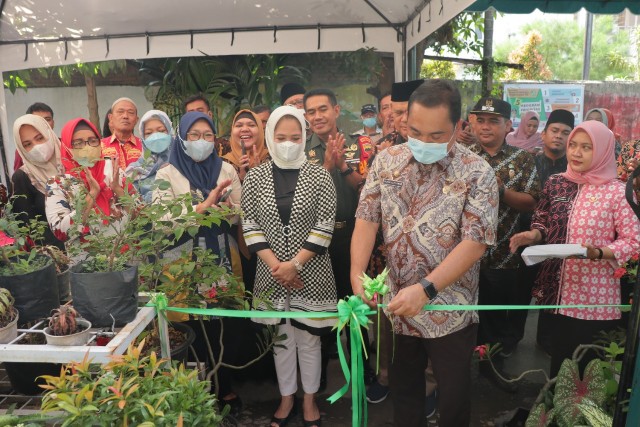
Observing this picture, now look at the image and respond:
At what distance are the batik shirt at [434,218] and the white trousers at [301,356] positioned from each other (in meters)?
0.73

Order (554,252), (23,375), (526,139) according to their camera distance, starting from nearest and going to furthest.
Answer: (554,252) < (23,375) < (526,139)

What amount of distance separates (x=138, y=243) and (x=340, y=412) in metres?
1.62

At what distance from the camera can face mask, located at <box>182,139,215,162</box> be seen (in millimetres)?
2990

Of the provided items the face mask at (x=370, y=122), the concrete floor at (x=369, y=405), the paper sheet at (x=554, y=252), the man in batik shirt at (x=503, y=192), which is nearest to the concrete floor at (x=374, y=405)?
the concrete floor at (x=369, y=405)

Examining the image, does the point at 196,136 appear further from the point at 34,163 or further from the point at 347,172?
the point at 34,163

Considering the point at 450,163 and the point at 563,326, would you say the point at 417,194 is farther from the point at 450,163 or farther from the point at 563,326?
the point at 563,326

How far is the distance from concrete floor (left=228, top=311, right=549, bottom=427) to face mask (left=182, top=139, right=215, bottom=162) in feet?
4.97

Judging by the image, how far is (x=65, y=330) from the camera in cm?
171

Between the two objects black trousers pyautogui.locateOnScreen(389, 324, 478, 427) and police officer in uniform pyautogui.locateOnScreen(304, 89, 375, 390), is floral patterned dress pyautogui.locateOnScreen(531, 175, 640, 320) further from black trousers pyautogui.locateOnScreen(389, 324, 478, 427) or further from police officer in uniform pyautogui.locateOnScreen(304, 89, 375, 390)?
police officer in uniform pyautogui.locateOnScreen(304, 89, 375, 390)

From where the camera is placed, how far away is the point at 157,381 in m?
1.67

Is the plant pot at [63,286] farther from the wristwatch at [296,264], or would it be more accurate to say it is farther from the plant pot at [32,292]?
the wristwatch at [296,264]

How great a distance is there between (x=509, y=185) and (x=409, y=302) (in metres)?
1.59

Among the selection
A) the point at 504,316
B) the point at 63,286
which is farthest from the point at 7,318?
the point at 504,316

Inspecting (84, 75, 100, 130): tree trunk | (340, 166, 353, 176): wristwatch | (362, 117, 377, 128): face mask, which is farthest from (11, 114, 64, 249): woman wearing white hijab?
(84, 75, 100, 130): tree trunk
